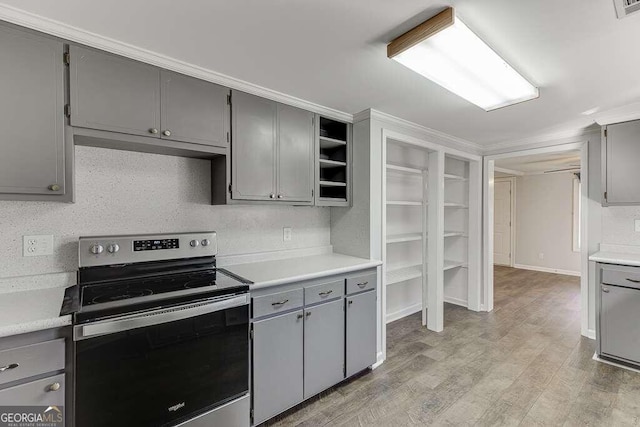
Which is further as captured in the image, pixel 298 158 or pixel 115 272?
pixel 298 158

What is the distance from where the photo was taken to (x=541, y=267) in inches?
260

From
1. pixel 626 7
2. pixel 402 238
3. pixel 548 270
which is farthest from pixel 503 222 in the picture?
pixel 626 7

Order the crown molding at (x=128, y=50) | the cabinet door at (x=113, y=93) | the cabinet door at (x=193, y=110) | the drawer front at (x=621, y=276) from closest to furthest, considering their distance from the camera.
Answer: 1. the crown molding at (x=128, y=50)
2. the cabinet door at (x=113, y=93)
3. the cabinet door at (x=193, y=110)
4. the drawer front at (x=621, y=276)

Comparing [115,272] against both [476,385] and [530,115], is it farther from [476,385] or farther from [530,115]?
[530,115]

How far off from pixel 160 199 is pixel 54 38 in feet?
3.33

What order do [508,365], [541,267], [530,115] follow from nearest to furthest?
[508,365], [530,115], [541,267]

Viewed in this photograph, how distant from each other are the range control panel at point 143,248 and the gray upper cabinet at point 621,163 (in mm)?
3702

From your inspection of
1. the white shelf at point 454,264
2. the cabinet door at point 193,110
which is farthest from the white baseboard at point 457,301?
the cabinet door at point 193,110

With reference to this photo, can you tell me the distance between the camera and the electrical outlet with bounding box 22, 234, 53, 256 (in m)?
1.69

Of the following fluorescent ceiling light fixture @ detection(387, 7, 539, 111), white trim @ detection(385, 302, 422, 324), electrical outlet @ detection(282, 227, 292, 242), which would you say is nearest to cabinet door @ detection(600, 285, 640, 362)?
white trim @ detection(385, 302, 422, 324)

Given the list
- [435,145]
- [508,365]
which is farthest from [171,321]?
[435,145]

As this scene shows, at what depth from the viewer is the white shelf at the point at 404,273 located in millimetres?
3358

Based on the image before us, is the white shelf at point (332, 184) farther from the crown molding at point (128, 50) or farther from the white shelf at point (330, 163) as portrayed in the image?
the crown molding at point (128, 50)

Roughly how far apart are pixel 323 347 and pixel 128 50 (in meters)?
2.28
